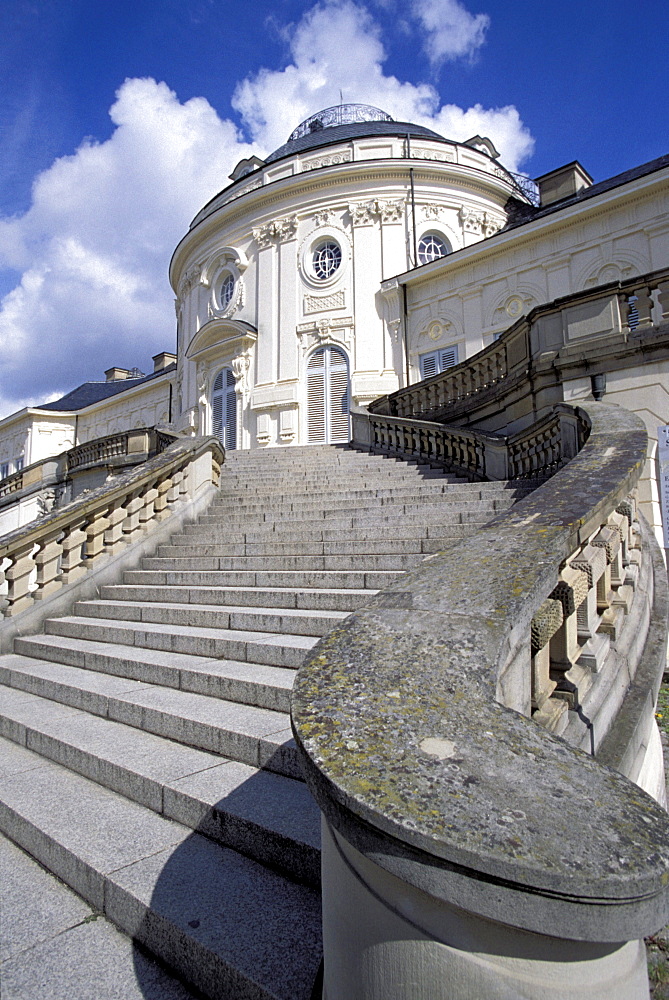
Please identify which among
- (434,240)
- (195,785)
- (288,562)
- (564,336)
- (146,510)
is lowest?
(195,785)

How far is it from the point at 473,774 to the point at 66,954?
6.09ft

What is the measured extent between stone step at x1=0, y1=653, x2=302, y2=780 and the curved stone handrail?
134cm

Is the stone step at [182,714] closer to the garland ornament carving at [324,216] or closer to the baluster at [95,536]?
the baluster at [95,536]

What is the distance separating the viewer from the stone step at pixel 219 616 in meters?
4.41

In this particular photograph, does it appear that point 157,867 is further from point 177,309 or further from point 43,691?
point 177,309

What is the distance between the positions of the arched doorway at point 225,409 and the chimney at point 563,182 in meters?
12.9

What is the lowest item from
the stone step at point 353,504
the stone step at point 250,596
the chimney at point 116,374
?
the stone step at point 250,596

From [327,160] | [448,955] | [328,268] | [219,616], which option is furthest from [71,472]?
[448,955]

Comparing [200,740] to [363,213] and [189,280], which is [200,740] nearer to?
[363,213]

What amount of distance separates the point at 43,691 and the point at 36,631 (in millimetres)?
1927

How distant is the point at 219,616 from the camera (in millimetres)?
5086

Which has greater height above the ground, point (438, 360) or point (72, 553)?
point (438, 360)

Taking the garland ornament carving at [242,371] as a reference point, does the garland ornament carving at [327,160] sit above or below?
above

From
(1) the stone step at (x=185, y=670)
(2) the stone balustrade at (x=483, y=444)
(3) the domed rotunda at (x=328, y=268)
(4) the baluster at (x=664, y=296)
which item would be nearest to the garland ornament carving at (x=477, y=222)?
(3) the domed rotunda at (x=328, y=268)
